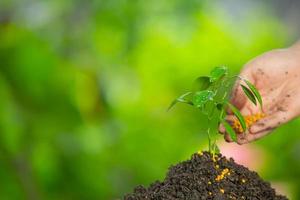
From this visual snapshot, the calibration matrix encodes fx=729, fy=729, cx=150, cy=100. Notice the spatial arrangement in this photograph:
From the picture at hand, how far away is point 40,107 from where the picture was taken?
255 centimetres

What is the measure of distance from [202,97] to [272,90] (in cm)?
36

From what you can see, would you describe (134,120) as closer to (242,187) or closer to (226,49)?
(226,49)

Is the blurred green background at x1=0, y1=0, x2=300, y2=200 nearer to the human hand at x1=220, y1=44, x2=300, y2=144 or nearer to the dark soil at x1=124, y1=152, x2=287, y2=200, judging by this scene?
the human hand at x1=220, y1=44, x2=300, y2=144

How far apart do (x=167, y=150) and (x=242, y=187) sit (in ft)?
4.36

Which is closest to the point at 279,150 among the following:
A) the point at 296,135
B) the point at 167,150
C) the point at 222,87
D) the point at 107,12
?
the point at 296,135

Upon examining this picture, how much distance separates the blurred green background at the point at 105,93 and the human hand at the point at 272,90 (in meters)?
Result: 0.76

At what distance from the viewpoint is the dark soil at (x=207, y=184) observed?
54.6 inches

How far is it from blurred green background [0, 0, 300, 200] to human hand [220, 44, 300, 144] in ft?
2.48

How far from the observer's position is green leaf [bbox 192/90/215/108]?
4.68 feet

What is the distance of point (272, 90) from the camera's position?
5.71ft

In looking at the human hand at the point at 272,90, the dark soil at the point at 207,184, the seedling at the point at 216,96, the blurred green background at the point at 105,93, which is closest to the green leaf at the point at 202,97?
the seedling at the point at 216,96

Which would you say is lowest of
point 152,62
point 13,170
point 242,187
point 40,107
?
point 242,187

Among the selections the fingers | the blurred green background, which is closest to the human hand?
the fingers

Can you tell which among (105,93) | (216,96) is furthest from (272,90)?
(105,93)
